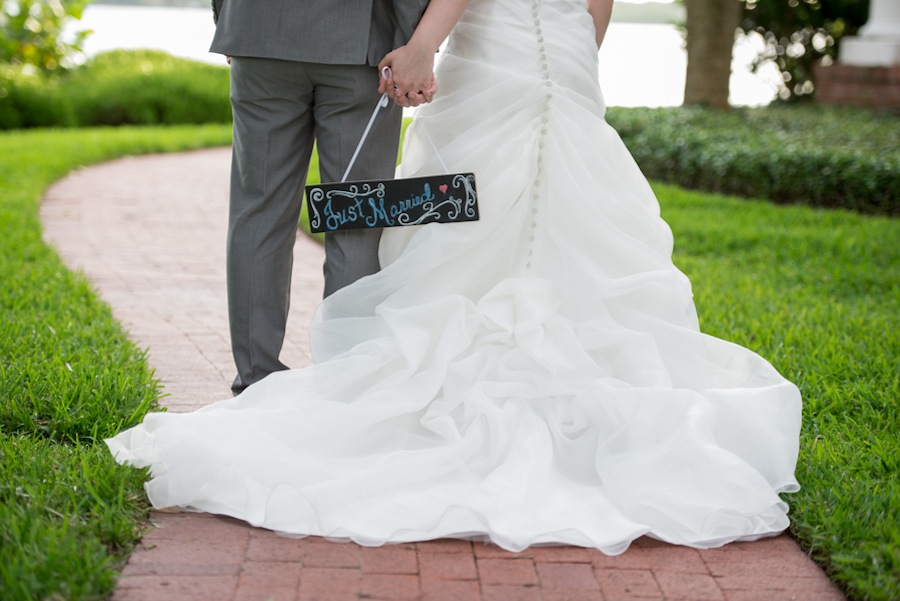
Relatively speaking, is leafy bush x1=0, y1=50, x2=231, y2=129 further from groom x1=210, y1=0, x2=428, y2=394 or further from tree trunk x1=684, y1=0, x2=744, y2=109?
groom x1=210, y1=0, x2=428, y2=394

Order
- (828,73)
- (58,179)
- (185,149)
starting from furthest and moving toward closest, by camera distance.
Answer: (828,73)
(185,149)
(58,179)

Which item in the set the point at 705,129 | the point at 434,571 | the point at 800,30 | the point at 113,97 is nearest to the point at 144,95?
the point at 113,97

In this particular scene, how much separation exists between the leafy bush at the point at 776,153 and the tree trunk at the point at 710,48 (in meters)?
0.62

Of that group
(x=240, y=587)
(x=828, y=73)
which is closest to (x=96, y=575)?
(x=240, y=587)

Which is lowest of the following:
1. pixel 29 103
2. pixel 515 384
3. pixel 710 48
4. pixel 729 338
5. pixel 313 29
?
pixel 29 103

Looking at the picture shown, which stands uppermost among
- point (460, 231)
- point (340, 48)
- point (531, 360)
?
point (340, 48)

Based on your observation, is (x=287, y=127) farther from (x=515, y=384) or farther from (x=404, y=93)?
(x=515, y=384)

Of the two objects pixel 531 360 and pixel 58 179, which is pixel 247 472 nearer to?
pixel 531 360

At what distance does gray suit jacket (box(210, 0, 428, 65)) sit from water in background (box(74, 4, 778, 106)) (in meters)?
8.99

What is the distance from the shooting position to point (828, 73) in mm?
11773

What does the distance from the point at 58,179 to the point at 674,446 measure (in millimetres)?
7018

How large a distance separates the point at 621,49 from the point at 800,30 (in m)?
13.0

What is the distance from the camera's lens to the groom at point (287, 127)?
2.89 meters

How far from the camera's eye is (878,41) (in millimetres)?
11062
